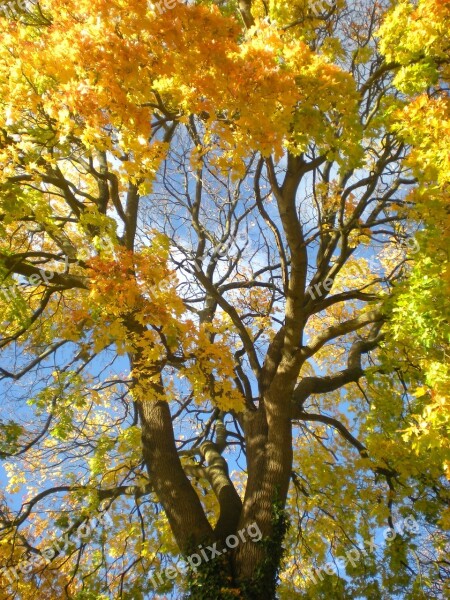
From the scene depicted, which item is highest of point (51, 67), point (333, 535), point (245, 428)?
point (51, 67)

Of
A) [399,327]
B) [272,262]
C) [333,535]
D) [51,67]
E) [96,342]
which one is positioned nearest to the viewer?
[51,67]

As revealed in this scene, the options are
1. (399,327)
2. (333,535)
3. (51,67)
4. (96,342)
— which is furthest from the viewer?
(333,535)

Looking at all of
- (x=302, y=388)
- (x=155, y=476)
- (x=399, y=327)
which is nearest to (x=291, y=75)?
(x=399, y=327)

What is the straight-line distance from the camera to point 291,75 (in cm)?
408

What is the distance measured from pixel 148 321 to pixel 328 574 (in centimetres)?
440

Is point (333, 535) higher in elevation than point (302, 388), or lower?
lower

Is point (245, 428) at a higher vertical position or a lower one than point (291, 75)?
lower

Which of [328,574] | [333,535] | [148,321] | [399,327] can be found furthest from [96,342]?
[333,535]

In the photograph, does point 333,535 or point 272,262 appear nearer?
point 333,535

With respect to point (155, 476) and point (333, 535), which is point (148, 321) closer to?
point (155, 476)

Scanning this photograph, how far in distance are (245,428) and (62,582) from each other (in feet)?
14.5

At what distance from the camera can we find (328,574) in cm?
632

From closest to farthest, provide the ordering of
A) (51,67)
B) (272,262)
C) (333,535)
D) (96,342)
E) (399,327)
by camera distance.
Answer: (51,67) < (399,327) < (96,342) < (333,535) < (272,262)

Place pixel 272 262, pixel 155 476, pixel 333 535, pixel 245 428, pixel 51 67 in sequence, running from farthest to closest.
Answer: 1. pixel 272 262
2. pixel 333 535
3. pixel 245 428
4. pixel 155 476
5. pixel 51 67
